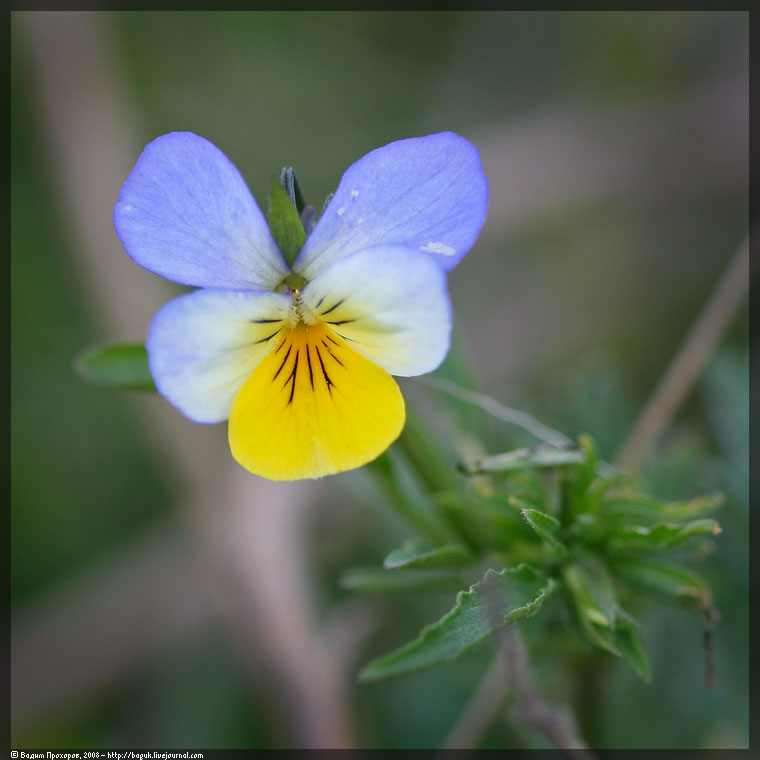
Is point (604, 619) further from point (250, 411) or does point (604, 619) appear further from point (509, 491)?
point (250, 411)

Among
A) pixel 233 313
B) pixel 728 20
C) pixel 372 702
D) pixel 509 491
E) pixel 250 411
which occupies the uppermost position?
pixel 728 20

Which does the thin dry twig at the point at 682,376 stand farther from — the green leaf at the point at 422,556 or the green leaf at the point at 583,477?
the green leaf at the point at 422,556

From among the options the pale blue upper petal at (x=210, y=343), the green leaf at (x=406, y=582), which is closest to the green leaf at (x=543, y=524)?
the green leaf at (x=406, y=582)

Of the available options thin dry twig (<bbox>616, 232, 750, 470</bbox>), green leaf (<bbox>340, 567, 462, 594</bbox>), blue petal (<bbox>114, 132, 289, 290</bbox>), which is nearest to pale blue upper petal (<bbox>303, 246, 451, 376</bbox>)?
blue petal (<bbox>114, 132, 289, 290</bbox>)

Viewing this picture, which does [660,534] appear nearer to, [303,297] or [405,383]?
[303,297]

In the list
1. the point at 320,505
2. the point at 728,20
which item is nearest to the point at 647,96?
the point at 728,20

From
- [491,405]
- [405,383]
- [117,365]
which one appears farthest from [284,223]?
[405,383]

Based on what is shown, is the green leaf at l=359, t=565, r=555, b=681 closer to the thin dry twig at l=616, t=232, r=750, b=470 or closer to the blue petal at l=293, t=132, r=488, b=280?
the blue petal at l=293, t=132, r=488, b=280
